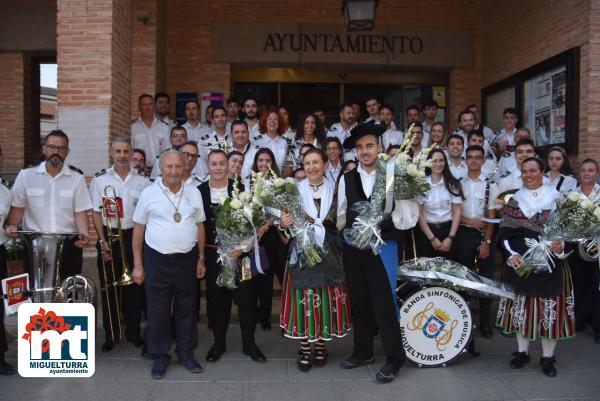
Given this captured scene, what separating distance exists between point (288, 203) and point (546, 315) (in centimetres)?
241

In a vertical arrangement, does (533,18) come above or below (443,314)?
above

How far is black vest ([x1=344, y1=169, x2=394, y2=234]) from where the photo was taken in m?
4.62

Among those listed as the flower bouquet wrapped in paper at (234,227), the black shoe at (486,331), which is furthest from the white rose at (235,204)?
the black shoe at (486,331)

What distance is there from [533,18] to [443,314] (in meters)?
6.87

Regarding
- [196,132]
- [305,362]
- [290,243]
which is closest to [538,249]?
[290,243]

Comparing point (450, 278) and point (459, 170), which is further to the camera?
point (459, 170)

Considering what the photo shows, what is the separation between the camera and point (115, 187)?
17.9ft

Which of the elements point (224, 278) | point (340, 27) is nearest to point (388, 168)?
point (224, 278)

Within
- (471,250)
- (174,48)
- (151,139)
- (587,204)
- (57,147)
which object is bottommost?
(471,250)

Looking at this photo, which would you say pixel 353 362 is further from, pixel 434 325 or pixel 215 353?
pixel 215 353

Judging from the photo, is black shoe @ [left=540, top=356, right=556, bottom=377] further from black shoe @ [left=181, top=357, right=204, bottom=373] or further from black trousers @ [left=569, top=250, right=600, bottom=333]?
black shoe @ [left=181, top=357, right=204, bottom=373]

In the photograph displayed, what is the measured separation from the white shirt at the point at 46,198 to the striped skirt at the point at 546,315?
4129 millimetres

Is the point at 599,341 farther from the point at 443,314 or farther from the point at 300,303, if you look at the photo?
the point at 300,303

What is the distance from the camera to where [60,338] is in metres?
3.59
